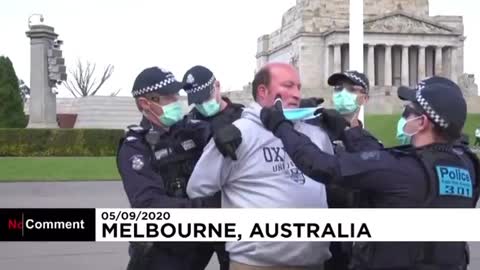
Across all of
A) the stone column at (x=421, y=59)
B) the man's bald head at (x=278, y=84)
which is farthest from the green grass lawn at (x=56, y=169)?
the stone column at (x=421, y=59)

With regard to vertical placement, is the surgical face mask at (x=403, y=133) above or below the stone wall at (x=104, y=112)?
below

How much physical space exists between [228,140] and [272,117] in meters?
0.23

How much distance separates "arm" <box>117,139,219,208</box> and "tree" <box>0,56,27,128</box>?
1377 inches

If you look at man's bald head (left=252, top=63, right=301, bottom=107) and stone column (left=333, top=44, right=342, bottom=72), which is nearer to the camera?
man's bald head (left=252, top=63, right=301, bottom=107)

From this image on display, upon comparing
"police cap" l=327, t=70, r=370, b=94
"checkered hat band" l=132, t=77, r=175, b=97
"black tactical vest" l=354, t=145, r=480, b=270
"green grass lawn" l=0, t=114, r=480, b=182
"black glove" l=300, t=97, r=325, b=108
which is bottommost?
"green grass lawn" l=0, t=114, r=480, b=182

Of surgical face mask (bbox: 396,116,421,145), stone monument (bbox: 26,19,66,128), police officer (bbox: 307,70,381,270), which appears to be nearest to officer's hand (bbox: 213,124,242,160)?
police officer (bbox: 307,70,381,270)

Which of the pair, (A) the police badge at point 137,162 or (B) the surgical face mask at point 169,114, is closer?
(A) the police badge at point 137,162

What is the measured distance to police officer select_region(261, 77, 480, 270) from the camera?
301 cm

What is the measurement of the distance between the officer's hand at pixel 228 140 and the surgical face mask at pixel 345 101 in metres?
1.50

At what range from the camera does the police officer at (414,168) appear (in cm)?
301

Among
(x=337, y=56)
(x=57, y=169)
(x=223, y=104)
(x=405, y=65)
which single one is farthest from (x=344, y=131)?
(x=405, y=65)

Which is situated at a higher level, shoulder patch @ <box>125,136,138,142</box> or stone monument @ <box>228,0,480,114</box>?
stone monument @ <box>228,0,480,114</box>

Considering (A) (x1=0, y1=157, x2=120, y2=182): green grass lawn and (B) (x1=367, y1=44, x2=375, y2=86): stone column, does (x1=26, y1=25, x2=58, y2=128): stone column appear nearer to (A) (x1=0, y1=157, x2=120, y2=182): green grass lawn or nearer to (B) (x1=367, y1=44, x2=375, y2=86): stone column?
(A) (x1=0, y1=157, x2=120, y2=182): green grass lawn

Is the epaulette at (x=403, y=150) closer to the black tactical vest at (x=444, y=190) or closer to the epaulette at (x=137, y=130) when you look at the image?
the black tactical vest at (x=444, y=190)
